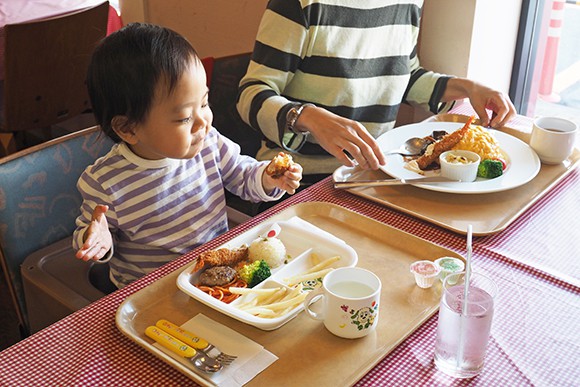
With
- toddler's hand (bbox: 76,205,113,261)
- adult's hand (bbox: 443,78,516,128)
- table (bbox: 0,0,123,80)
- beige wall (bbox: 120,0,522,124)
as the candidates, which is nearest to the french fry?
toddler's hand (bbox: 76,205,113,261)

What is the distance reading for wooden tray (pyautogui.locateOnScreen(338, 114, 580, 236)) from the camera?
1299 millimetres

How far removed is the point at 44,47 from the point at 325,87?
1312 mm

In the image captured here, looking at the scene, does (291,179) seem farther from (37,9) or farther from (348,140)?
(37,9)

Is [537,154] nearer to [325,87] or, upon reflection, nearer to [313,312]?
[325,87]

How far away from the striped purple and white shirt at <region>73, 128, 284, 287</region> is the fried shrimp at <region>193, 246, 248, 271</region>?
0.27m

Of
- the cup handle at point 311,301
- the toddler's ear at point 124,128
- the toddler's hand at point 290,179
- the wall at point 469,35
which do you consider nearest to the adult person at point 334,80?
the toddler's hand at point 290,179

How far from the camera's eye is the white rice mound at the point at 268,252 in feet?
3.82

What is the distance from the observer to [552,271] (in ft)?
3.84

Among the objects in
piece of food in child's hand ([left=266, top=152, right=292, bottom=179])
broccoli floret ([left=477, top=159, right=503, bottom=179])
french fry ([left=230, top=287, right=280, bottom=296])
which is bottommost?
french fry ([left=230, top=287, right=280, bottom=296])

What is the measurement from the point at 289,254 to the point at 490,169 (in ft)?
1.65

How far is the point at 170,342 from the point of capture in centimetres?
98

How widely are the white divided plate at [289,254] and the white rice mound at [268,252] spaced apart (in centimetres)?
1

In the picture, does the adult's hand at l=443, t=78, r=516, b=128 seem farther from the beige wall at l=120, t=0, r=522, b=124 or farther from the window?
the window

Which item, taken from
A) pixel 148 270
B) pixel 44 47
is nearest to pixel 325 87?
pixel 148 270
